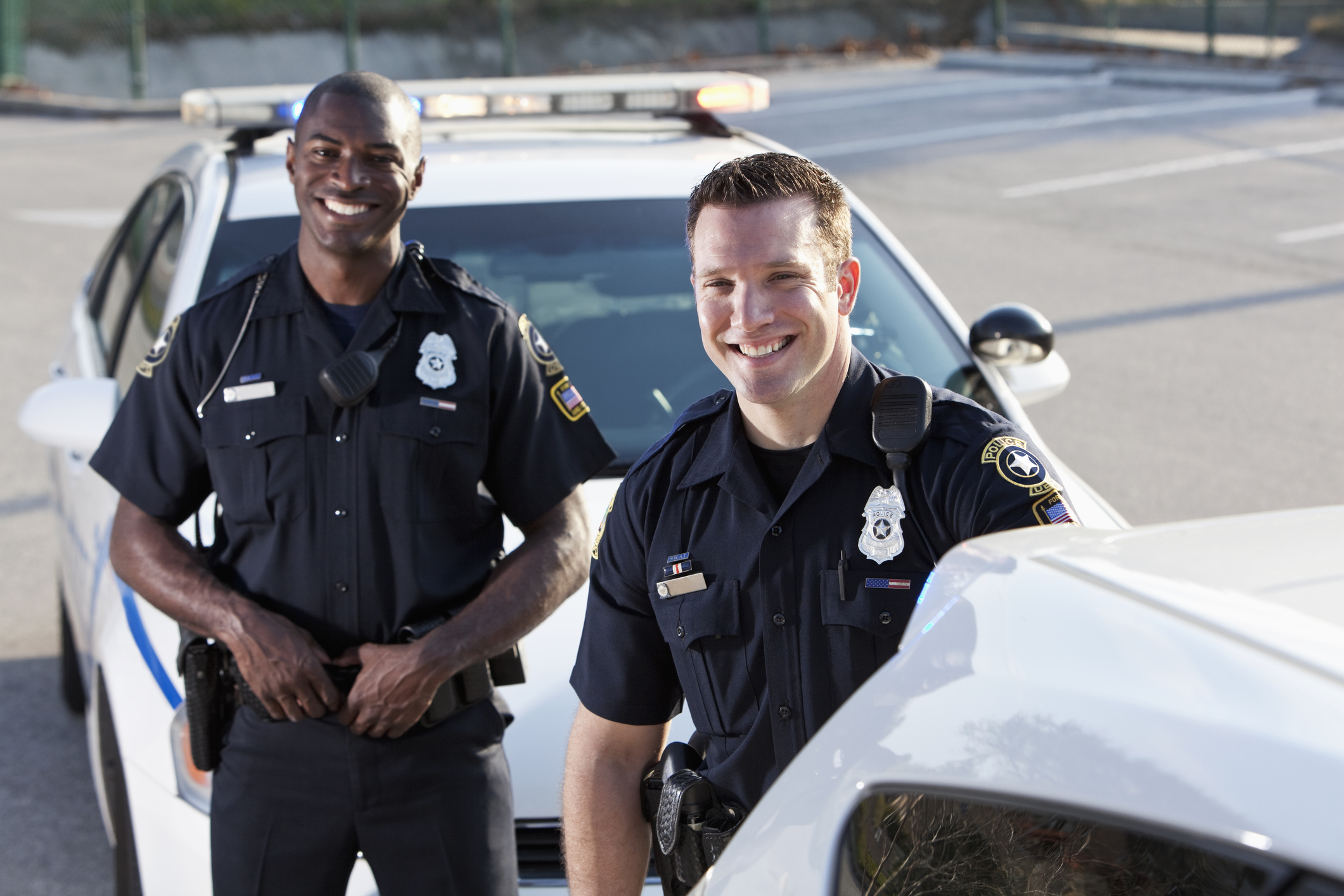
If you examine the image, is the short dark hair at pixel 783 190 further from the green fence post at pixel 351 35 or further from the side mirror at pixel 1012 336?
the green fence post at pixel 351 35

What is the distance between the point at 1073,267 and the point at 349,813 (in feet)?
27.3

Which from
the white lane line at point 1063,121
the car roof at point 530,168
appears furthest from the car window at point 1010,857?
the white lane line at point 1063,121

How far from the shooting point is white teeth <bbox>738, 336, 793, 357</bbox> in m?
1.78

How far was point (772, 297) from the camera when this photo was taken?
178cm

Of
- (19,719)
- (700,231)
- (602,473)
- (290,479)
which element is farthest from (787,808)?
(19,719)

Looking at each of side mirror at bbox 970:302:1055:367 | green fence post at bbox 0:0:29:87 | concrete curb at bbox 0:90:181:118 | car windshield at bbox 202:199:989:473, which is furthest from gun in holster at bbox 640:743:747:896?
green fence post at bbox 0:0:29:87

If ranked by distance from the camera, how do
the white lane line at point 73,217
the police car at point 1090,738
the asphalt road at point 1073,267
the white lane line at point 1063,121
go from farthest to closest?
the white lane line at point 1063,121 < the white lane line at point 73,217 < the asphalt road at point 1073,267 < the police car at point 1090,738

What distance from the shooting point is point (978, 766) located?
1069 millimetres

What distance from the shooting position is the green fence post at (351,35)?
790 inches

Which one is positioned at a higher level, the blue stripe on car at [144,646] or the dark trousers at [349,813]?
the blue stripe on car at [144,646]

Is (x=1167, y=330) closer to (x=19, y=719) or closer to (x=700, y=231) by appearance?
(x=19, y=719)

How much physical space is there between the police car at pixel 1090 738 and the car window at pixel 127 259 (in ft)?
9.55

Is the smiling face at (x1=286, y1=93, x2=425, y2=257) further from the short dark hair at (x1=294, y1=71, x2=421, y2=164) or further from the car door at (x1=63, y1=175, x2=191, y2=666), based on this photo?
the car door at (x1=63, y1=175, x2=191, y2=666)

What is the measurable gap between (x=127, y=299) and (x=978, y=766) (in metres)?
3.56
